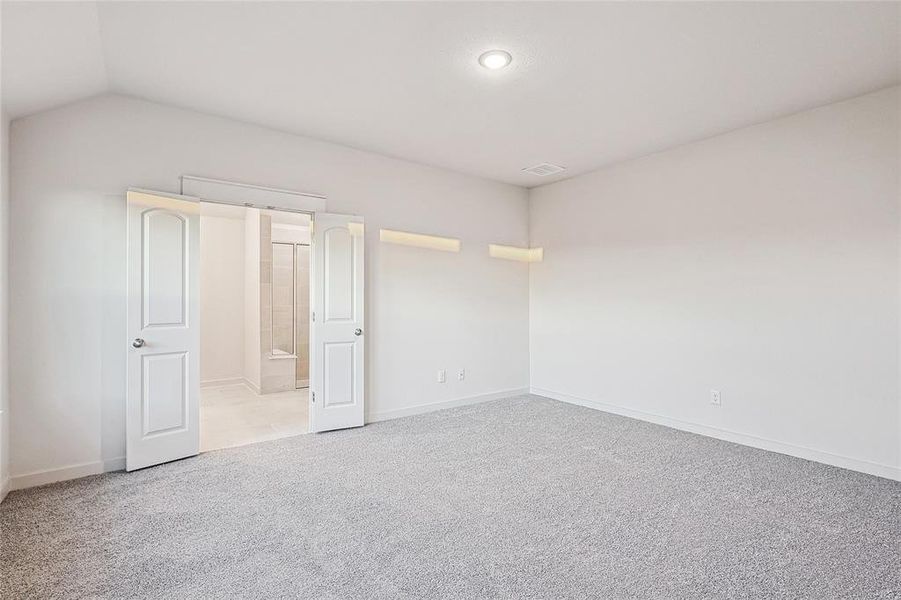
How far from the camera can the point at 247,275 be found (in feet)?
21.9

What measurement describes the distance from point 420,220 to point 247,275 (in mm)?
3201

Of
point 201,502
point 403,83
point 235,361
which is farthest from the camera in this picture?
point 235,361

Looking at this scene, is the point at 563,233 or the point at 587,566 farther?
the point at 563,233

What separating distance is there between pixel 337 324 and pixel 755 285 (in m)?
3.62

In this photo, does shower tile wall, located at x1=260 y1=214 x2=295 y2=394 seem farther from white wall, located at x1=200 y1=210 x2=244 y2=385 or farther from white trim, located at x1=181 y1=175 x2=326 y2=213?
white trim, located at x1=181 y1=175 x2=326 y2=213

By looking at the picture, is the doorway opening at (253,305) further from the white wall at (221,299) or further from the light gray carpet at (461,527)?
the light gray carpet at (461,527)

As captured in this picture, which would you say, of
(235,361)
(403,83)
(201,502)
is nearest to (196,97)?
(403,83)

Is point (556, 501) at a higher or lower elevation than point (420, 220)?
lower

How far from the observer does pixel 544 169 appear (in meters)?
5.07

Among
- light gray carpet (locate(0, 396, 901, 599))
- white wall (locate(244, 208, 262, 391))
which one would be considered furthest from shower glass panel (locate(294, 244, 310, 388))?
light gray carpet (locate(0, 396, 901, 599))

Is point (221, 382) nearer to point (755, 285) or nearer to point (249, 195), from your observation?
point (249, 195)

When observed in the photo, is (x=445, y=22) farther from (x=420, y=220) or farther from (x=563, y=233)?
(x=563, y=233)

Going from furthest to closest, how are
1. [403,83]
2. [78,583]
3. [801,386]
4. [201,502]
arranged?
[801,386] → [403,83] → [201,502] → [78,583]

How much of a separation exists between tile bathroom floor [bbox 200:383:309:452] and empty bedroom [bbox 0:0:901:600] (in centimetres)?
8
